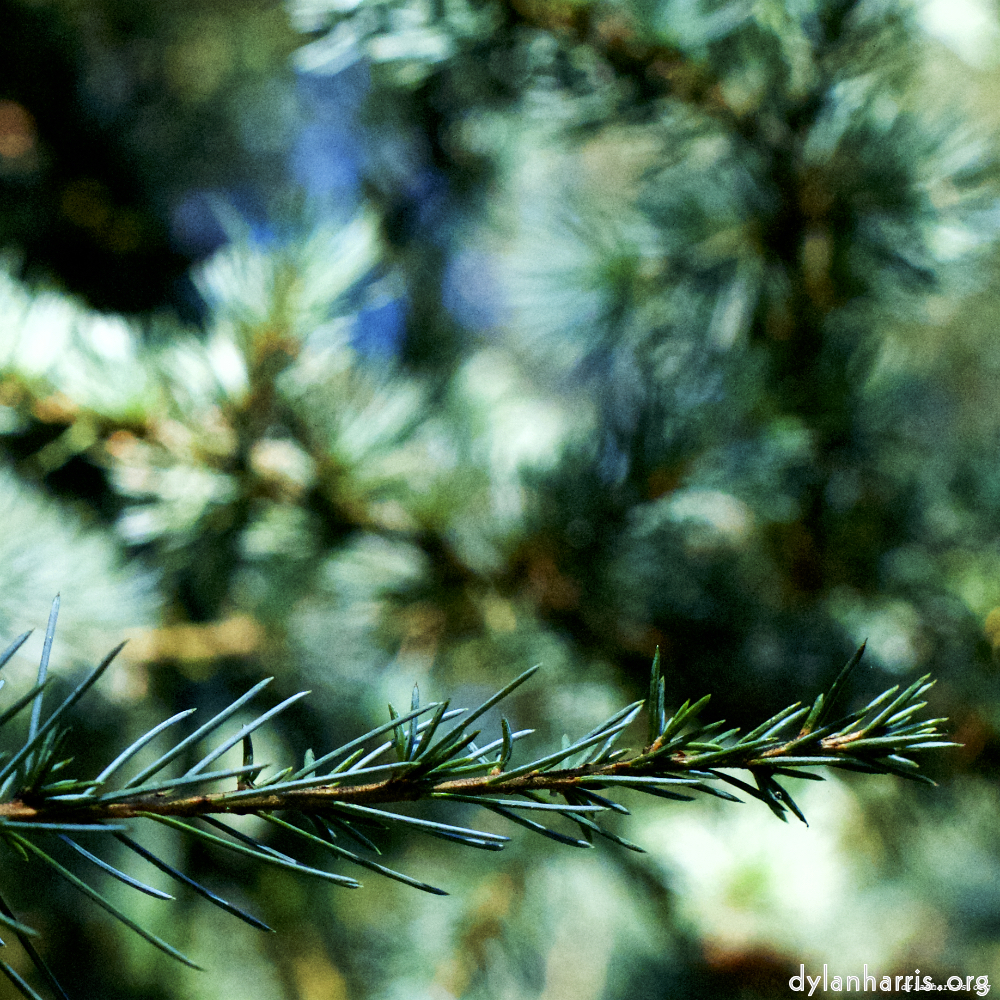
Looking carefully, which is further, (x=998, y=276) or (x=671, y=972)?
(x=671, y=972)

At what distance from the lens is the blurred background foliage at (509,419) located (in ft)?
1.01

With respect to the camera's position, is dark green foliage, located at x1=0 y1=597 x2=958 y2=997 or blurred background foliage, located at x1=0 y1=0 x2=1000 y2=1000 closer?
dark green foliage, located at x1=0 y1=597 x2=958 y2=997

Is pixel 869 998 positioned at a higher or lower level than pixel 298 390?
lower

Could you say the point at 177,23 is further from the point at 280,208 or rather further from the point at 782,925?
the point at 782,925

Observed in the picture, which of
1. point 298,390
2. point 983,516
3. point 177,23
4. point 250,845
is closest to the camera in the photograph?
point 250,845

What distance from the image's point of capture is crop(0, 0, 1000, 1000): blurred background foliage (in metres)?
0.31

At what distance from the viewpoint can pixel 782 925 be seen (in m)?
0.51

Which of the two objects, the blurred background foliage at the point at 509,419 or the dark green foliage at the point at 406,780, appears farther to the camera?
the blurred background foliage at the point at 509,419

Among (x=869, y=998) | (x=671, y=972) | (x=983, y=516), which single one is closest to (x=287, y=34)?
(x=983, y=516)

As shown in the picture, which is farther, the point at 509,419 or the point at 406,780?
the point at 509,419

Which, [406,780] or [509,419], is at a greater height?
[406,780]

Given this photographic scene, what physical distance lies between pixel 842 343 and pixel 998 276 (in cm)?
10

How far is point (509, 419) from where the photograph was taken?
1.68ft

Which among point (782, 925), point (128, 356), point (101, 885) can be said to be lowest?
point (782, 925)
